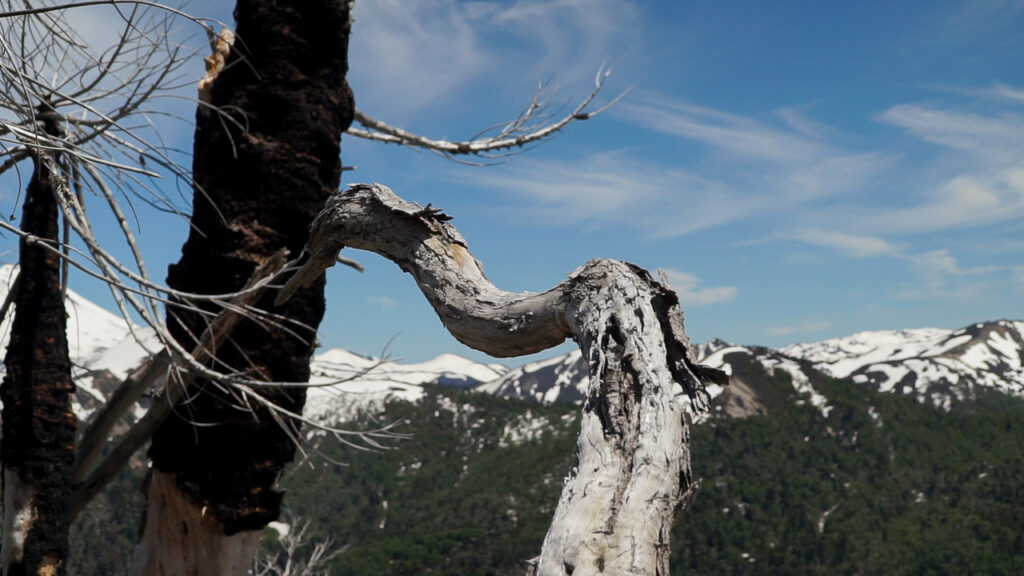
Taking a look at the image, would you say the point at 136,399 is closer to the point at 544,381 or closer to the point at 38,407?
the point at 38,407

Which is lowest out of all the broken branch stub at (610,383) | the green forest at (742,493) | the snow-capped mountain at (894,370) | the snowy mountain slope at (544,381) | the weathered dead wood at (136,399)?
the broken branch stub at (610,383)

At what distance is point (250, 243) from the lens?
11.6 ft

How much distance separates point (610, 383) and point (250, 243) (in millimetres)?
2620

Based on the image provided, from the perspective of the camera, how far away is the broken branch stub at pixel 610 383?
113cm

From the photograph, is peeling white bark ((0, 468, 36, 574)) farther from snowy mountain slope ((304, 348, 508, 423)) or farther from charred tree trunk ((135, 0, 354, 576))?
snowy mountain slope ((304, 348, 508, 423))

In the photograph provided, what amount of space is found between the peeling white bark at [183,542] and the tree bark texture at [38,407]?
415 mm

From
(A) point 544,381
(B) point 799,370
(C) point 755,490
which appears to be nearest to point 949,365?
(B) point 799,370

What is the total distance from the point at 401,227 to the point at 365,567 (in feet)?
154

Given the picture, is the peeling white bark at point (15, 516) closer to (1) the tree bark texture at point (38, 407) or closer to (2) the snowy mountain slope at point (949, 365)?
(1) the tree bark texture at point (38, 407)

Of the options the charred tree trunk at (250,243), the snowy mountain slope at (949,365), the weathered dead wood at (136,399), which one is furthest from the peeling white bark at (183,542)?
the snowy mountain slope at (949,365)

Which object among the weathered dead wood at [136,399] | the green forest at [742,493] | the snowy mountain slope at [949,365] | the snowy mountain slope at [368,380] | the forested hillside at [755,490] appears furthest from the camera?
the snowy mountain slope at [949,365]

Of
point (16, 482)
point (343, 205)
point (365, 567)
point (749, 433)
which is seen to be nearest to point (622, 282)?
point (343, 205)

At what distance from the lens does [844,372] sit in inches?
3718

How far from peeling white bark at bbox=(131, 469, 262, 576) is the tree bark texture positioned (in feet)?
1.36
